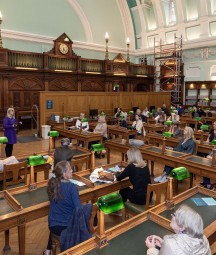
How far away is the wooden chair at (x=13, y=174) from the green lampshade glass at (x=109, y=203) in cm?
243

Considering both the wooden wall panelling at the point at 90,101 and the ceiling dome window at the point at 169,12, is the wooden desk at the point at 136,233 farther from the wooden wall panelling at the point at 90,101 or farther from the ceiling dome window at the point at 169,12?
the ceiling dome window at the point at 169,12

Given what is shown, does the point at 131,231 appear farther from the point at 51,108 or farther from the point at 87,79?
the point at 87,79

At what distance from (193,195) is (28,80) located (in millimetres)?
13134

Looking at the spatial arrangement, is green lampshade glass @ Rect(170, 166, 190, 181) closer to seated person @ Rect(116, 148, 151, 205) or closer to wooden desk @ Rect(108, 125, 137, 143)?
seated person @ Rect(116, 148, 151, 205)

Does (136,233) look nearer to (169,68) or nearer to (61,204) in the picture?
(61,204)

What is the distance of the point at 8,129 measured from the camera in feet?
26.2

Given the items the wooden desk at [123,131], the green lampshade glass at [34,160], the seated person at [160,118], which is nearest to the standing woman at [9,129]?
the wooden desk at [123,131]

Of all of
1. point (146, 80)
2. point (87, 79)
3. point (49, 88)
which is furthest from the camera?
point (146, 80)

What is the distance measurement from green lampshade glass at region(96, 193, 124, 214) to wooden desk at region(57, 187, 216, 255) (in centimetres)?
29

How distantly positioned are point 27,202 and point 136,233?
1505mm

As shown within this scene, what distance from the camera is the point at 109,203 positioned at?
2.45m

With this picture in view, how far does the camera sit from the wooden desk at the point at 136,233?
242 centimetres

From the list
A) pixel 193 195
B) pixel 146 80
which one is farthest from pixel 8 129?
pixel 146 80

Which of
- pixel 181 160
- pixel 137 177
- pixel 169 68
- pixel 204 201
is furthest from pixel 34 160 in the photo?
pixel 169 68
